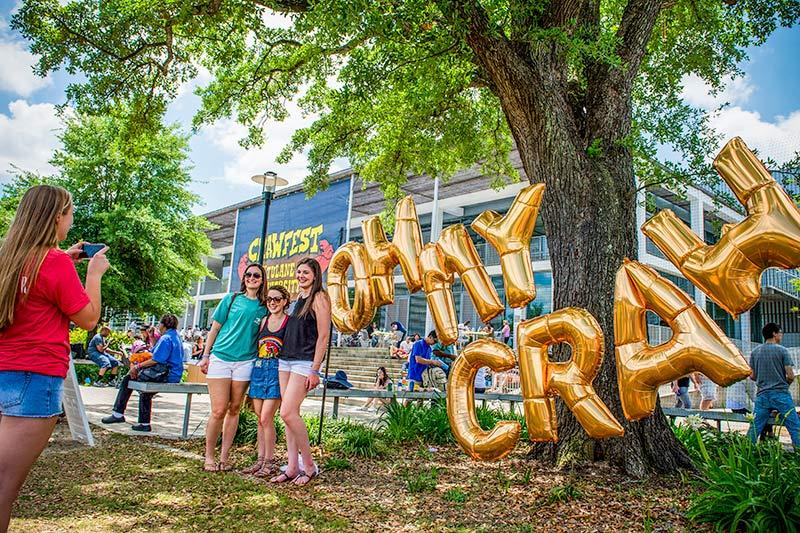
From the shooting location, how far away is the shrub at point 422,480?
15.1ft

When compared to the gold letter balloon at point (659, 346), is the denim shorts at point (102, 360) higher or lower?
lower

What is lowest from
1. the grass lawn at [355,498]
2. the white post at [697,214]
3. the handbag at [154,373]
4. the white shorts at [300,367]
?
the grass lawn at [355,498]

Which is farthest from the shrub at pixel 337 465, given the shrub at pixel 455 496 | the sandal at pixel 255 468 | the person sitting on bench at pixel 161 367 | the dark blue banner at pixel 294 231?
the dark blue banner at pixel 294 231

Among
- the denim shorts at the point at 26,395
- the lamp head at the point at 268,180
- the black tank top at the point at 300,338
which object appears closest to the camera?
the denim shorts at the point at 26,395

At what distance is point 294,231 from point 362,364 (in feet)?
18.7

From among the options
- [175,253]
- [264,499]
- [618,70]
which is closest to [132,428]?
[264,499]

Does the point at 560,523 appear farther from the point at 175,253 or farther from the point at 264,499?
the point at 175,253

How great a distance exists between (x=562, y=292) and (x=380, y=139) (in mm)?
5558

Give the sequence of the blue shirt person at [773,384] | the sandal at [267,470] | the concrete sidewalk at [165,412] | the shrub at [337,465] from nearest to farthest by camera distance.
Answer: the sandal at [267,470] → the shrub at [337,465] → the blue shirt person at [773,384] → the concrete sidewalk at [165,412]

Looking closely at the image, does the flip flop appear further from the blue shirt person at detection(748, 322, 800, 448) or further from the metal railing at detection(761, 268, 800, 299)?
the metal railing at detection(761, 268, 800, 299)

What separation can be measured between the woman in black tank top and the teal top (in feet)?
1.65

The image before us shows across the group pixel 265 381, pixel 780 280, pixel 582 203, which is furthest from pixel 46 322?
pixel 780 280

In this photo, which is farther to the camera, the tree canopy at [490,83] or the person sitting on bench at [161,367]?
the person sitting on bench at [161,367]

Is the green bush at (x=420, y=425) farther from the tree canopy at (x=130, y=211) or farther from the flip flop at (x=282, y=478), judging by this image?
the tree canopy at (x=130, y=211)
